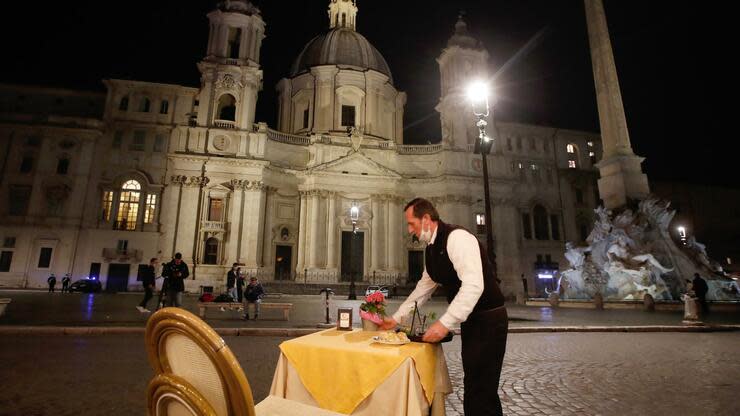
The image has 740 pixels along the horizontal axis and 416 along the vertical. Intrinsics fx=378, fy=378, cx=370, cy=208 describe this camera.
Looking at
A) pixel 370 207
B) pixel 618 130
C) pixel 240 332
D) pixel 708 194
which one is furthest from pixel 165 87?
pixel 708 194

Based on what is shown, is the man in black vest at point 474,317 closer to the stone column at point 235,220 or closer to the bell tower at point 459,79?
the stone column at point 235,220

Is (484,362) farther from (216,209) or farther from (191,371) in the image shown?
(216,209)

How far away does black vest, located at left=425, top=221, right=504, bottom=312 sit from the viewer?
274 centimetres

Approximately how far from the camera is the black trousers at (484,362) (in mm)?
2656

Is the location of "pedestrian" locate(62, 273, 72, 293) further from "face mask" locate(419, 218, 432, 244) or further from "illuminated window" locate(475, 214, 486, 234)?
"illuminated window" locate(475, 214, 486, 234)

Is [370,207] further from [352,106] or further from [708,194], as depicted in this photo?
[708,194]

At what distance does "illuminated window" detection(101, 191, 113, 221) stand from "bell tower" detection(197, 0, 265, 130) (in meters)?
9.19

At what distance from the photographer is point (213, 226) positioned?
3048cm

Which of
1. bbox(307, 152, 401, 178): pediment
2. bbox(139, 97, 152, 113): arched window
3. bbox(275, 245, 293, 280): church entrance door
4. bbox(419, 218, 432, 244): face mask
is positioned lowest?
bbox(419, 218, 432, 244): face mask

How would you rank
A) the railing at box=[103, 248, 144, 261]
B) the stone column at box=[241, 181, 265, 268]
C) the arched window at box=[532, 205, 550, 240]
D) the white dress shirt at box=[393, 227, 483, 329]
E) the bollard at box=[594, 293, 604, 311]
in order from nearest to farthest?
the white dress shirt at box=[393, 227, 483, 329]
the bollard at box=[594, 293, 604, 311]
the railing at box=[103, 248, 144, 261]
the stone column at box=[241, 181, 265, 268]
the arched window at box=[532, 205, 550, 240]

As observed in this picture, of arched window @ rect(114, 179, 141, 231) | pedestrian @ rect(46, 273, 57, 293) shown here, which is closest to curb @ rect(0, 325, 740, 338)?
pedestrian @ rect(46, 273, 57, 293)

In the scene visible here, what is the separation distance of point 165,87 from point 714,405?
3813 cm

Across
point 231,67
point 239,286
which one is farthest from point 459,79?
point 239,286

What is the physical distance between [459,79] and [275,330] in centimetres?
3542
